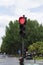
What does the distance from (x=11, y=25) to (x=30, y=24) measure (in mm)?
8769

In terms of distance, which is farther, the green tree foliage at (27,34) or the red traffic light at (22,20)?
the green tree foliage at (27,34)

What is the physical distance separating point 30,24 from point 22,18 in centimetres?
11906

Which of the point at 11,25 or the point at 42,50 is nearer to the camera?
the point at 42,50

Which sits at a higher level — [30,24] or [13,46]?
[30,24]

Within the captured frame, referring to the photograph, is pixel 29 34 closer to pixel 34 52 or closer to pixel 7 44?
pixel 7 44

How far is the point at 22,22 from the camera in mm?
17703

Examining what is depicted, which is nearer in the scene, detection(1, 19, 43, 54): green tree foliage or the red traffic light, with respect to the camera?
the red traffic light

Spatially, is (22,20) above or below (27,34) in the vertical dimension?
above

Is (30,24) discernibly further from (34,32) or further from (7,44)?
(7,44)

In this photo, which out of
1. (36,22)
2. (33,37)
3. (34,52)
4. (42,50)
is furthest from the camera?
(36,22)

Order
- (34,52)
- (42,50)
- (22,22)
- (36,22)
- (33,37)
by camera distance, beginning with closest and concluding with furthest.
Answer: (22,22), (42,50), (34,52), (33,37), (36,22)

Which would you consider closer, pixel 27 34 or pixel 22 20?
pixel 22 20

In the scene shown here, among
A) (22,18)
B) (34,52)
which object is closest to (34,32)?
(34,52)

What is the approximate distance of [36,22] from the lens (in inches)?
5487
